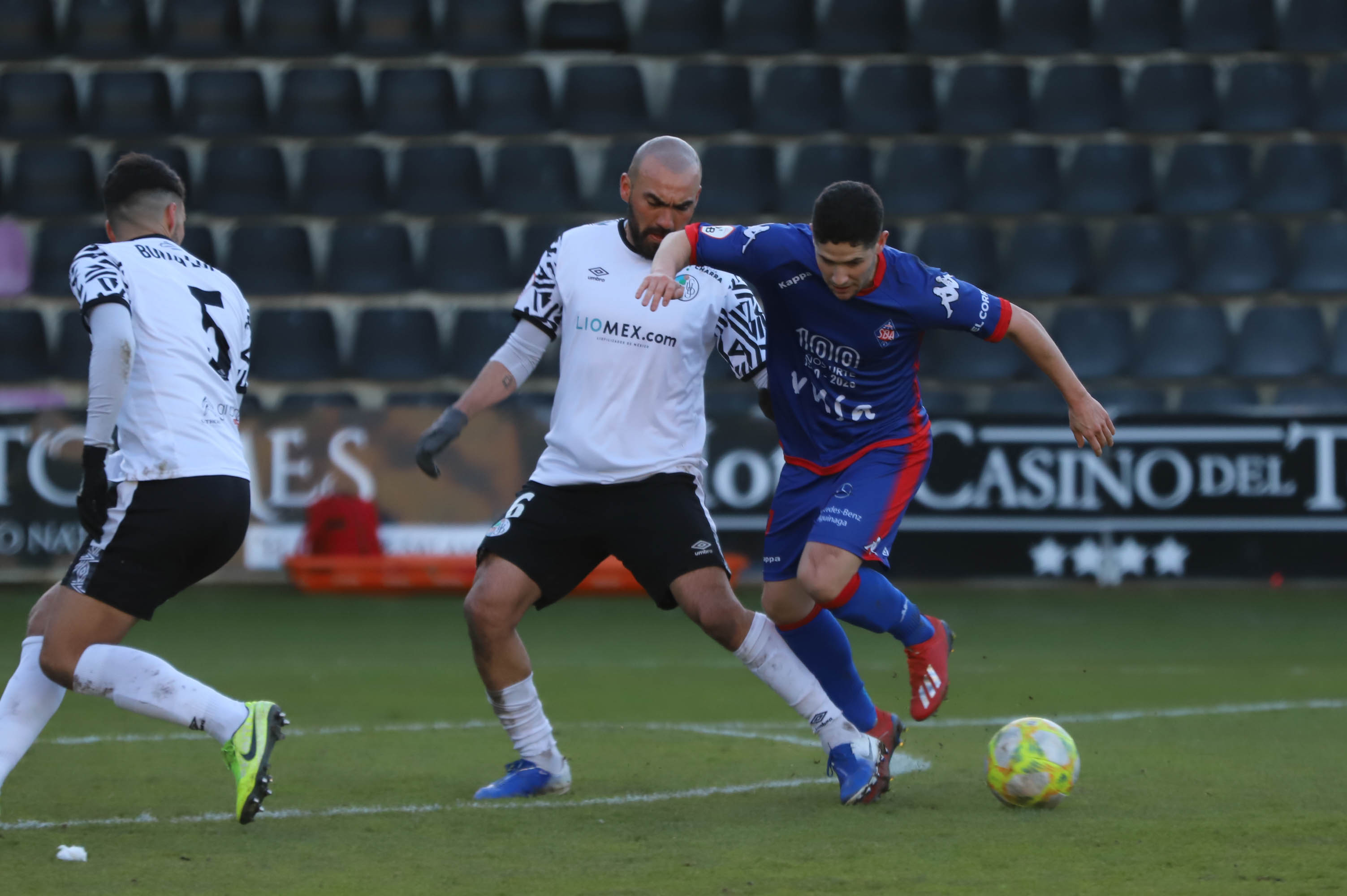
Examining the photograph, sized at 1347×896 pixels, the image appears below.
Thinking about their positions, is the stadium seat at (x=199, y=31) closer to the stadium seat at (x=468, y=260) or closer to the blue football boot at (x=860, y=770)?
the stadium seat at (x=468, y=260)

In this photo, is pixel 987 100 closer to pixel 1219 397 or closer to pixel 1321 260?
pixel 1321 260

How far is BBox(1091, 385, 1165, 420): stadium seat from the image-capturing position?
504 inches

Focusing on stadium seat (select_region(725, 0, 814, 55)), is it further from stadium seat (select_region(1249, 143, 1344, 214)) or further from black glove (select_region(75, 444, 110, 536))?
black glove (select_region(75, 444, 110, 536))

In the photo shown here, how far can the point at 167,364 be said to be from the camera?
4.68 meters

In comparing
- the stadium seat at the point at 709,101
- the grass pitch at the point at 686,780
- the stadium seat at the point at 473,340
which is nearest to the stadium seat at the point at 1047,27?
the stadium seat at the point at 709,101

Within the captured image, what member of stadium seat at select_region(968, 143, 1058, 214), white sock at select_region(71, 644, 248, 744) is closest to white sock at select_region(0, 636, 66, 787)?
white sock at select_region(71, 644, 248, 744)

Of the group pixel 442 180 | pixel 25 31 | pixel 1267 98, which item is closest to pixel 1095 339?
pixel 1267 98

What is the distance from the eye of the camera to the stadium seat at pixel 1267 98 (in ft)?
45.8

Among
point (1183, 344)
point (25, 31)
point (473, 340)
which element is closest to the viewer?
point (473, 340)

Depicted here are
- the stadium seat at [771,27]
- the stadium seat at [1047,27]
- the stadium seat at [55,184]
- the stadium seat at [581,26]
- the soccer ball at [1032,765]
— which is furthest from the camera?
the stadium seat at [581,26]

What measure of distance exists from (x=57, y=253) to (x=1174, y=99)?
9.21 m

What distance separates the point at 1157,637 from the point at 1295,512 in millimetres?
2498

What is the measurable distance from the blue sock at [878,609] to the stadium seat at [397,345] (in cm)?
852

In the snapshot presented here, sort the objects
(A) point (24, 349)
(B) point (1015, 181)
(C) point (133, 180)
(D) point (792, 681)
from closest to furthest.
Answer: (C) point (133, 180)
(D) point (792, 681)
(A) point (24, 349)
(B) point (1015, 181)
